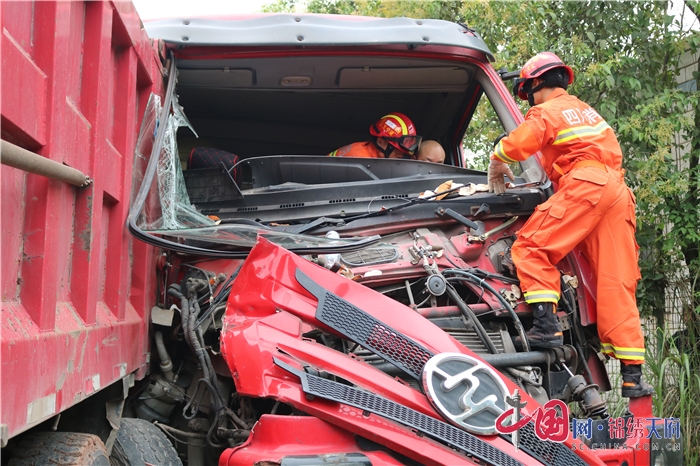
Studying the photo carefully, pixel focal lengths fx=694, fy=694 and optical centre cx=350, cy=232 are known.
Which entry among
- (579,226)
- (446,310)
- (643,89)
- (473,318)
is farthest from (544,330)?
(643,89)

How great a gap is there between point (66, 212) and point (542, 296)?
212 centimetres

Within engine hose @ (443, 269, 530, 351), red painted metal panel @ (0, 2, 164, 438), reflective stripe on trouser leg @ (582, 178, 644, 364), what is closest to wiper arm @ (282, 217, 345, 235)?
engine hose @ (443, 269, 530, 351)

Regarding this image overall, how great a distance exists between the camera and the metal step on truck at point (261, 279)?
169cm

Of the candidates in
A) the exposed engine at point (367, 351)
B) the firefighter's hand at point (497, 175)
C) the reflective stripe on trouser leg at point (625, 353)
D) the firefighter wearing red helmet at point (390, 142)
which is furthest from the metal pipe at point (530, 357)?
the firefighter wearing red helmet at point (390, 142)

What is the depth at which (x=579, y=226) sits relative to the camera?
11.1ft

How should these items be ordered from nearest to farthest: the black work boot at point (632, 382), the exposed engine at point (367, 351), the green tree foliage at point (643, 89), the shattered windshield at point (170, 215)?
the shattered windshield at point (170, 215) < the exposed engine at point (367, 351) < the black work boot at point (632, 382) < the green tree foliage at point (643, 89)

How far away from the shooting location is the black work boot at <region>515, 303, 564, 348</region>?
3127 mm

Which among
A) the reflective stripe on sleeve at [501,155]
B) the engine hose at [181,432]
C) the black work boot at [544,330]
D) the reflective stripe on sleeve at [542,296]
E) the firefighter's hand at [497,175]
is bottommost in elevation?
the engine hose at [181,432]

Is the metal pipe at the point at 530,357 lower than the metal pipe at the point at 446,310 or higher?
lower

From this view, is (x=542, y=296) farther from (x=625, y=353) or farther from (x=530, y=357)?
(x=625, y=353)

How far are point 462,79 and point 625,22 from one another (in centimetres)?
372

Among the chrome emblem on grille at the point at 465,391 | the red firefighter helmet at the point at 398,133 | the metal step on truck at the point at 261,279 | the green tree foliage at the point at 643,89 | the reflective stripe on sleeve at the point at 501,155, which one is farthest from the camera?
the green tree foliage at the point at 643,89

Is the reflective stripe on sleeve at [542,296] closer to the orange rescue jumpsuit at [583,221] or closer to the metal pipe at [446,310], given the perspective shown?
the orange rescue jumpsuit at [583,221]

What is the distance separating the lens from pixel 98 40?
214 cm
